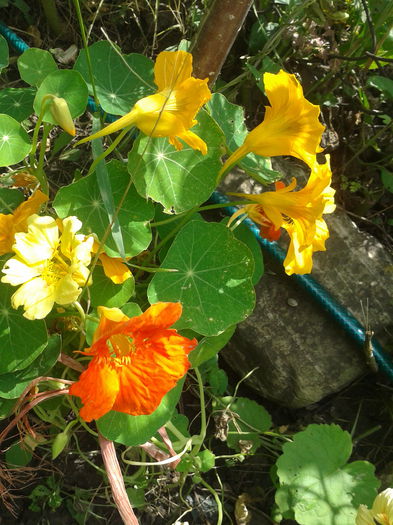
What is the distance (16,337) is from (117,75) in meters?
0.76

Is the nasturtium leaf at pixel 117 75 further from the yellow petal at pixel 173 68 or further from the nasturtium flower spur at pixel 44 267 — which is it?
the nasturtium flower spur at pixel 44 267

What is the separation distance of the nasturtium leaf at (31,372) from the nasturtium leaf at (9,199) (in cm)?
35

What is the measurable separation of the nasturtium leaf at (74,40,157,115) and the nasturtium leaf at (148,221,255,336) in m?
0.40

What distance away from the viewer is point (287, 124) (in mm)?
1210

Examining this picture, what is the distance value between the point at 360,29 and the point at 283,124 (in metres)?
1.07

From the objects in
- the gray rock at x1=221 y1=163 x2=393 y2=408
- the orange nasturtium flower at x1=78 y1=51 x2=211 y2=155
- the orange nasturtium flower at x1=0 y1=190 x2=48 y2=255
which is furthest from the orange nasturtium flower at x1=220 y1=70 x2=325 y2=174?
the gray rock at x1=221 y1=163 x2=393 y2=408

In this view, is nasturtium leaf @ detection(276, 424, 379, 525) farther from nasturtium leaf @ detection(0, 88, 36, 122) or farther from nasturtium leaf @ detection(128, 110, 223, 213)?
nasturtium leaf @ detection(0, 88, 36, 122)

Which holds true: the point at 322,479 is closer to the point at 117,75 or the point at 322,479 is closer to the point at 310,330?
the point at 310,330

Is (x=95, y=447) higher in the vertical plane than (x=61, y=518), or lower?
higher

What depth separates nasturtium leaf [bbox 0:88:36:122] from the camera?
4.90ft

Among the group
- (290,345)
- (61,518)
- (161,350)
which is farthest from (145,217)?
(61,518)

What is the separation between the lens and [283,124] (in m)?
1.21

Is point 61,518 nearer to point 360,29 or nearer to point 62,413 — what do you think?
point 62,413

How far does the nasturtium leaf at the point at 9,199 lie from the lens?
55.1 inches
